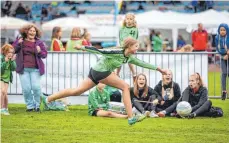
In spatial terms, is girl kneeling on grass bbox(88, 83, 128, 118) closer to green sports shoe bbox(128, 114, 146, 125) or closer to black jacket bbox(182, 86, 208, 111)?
black jacket bbox(182, 86, 208, 111)

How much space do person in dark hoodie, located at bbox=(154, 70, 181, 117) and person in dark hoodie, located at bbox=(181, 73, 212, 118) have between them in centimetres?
33

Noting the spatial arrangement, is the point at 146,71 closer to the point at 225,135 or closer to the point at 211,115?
the point at 211,115

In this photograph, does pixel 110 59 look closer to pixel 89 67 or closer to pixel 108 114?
pixel 108 114

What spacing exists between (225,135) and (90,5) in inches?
1551

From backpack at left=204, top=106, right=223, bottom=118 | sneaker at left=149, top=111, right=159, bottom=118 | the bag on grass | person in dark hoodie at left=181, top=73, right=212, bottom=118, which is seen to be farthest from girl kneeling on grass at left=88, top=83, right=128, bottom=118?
backpack at left=204, top=106, right=223, bottom=118

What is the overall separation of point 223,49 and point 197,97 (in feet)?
12.4

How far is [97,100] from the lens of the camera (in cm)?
1842

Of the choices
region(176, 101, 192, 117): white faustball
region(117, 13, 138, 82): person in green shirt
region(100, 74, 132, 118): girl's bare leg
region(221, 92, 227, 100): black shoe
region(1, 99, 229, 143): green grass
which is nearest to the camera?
region(1, 99, 229, 143): green grass

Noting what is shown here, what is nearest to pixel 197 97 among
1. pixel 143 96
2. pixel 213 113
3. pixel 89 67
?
pixel 213 113

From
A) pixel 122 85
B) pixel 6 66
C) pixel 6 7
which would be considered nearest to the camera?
pixel 122 85

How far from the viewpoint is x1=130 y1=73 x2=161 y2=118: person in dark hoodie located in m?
18.3

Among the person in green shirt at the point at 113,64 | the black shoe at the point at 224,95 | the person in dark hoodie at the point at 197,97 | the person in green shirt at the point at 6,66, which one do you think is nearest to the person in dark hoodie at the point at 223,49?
the black shoe at the point at 224,95

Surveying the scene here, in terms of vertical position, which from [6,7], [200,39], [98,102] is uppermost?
[6,7]

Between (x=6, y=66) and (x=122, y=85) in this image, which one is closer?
(x=122, y=85)
